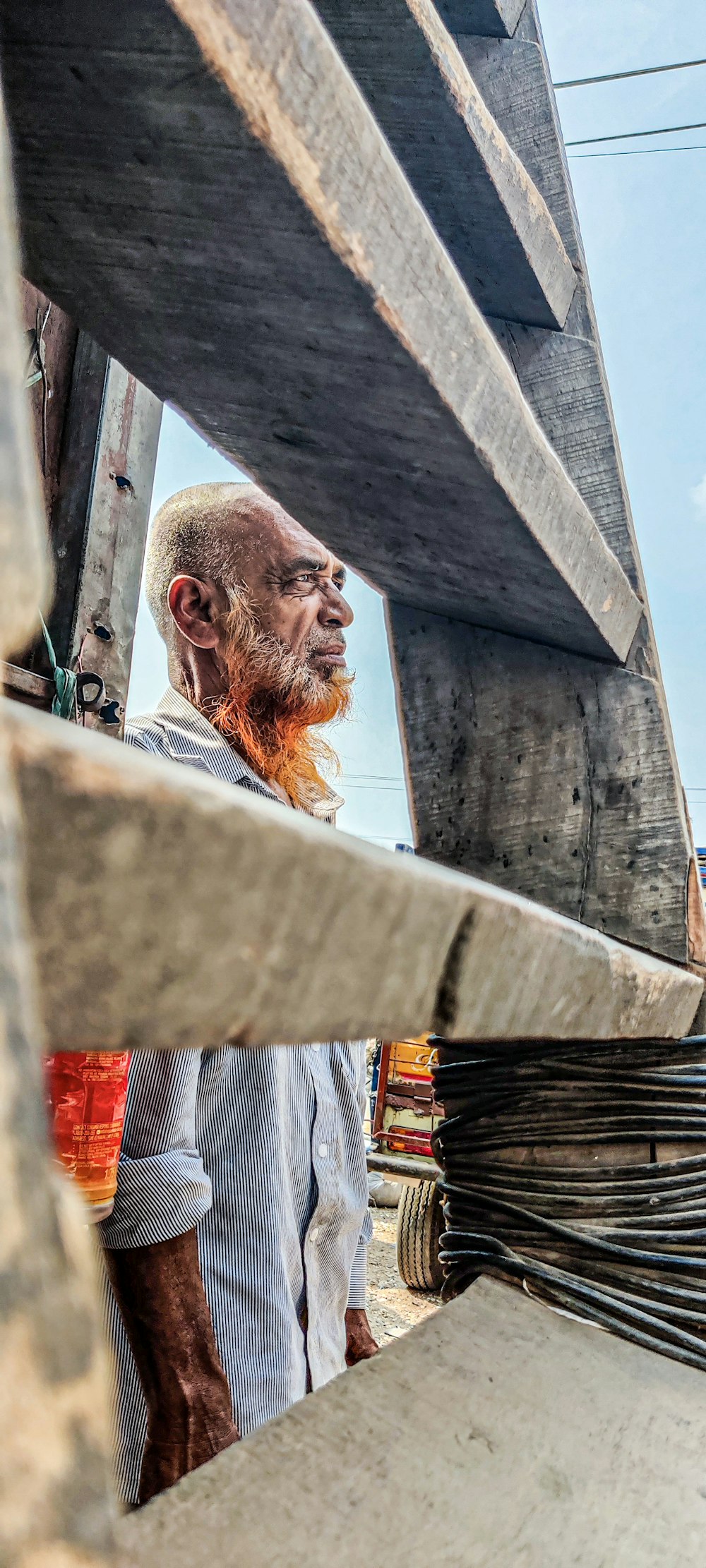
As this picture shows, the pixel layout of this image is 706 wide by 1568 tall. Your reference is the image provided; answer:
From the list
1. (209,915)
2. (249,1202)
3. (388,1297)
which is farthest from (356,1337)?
(388,1297)

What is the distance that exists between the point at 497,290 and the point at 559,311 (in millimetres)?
48

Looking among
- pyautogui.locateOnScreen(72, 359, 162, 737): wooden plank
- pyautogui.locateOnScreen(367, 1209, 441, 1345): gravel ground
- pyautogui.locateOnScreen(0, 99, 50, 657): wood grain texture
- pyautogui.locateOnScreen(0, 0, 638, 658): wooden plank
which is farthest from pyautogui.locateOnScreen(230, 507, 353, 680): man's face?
pyautogui.locateOnScreen(367, 1209, 441, 1345): gravel ground

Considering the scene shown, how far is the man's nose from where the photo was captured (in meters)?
1.93

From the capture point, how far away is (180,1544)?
350 millimetres

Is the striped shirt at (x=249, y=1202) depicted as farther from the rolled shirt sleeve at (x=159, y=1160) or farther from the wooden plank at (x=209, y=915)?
the wooden plank at (x=209, y=915)

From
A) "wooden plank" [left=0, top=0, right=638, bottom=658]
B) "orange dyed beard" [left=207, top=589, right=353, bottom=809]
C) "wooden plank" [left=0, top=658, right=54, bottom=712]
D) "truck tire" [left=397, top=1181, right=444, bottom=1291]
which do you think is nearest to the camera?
"wooden plank" [left=0, top=0, right=638, bottom=658]

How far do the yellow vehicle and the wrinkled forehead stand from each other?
278 cm

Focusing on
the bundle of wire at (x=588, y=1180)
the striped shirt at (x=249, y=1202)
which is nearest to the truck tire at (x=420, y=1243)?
the striped shirt at (x=249, y=1202)

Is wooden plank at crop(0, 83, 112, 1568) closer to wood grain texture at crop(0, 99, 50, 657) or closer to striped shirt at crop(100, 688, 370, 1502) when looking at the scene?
wood grain texture at crop(0, 99, 50, 657)

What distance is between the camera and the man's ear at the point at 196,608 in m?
1.90

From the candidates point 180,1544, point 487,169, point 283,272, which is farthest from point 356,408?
point 180,1544

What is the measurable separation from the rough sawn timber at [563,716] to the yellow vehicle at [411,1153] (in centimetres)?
362

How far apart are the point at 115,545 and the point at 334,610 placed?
1.50 ft

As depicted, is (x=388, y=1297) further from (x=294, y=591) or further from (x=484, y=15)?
(x=484, y=15)
